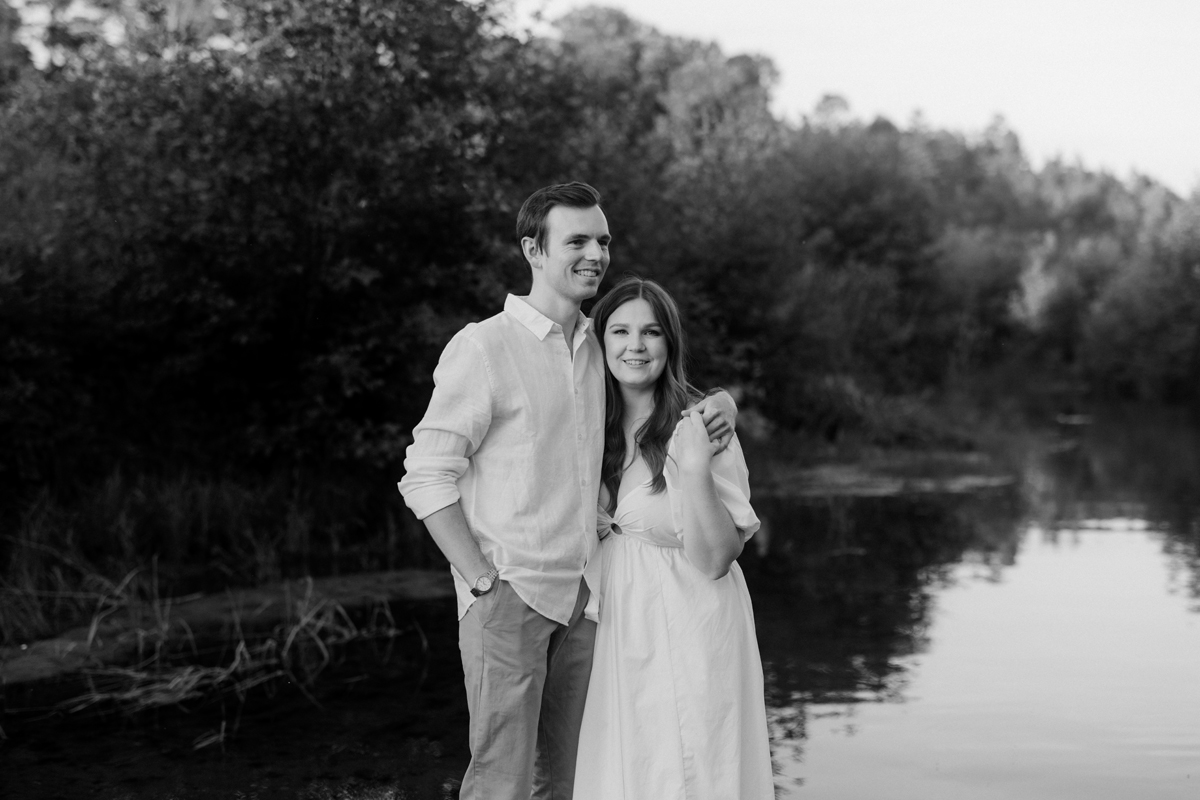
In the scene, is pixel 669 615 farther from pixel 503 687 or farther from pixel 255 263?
pixel 255 263

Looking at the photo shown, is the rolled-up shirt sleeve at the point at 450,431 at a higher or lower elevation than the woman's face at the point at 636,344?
lower

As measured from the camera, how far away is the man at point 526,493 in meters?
3.53

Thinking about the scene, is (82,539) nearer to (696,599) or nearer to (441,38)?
(441,38)

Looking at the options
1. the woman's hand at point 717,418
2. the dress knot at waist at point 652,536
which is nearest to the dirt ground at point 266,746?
the dress knot at waist at point 652,536

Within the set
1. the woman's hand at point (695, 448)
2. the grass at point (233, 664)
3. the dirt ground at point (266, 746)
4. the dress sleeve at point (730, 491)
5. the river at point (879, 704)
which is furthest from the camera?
the grass at point (233, 664)

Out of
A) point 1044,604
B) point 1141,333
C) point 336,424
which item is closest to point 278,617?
point 336,424

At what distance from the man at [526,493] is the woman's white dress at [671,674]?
0.11 meters

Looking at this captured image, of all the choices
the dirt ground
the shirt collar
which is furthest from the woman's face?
the dirt ground

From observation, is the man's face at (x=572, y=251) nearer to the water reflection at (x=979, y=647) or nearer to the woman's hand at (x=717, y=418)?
the woman's hand at (x=717, y=418)

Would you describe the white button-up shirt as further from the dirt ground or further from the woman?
the dirt ground

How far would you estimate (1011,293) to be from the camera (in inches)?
2281

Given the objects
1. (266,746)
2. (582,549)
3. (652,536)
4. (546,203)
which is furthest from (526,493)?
(266,746)

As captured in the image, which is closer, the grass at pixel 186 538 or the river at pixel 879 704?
the river at pixel 879 704

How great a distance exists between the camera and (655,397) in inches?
152
